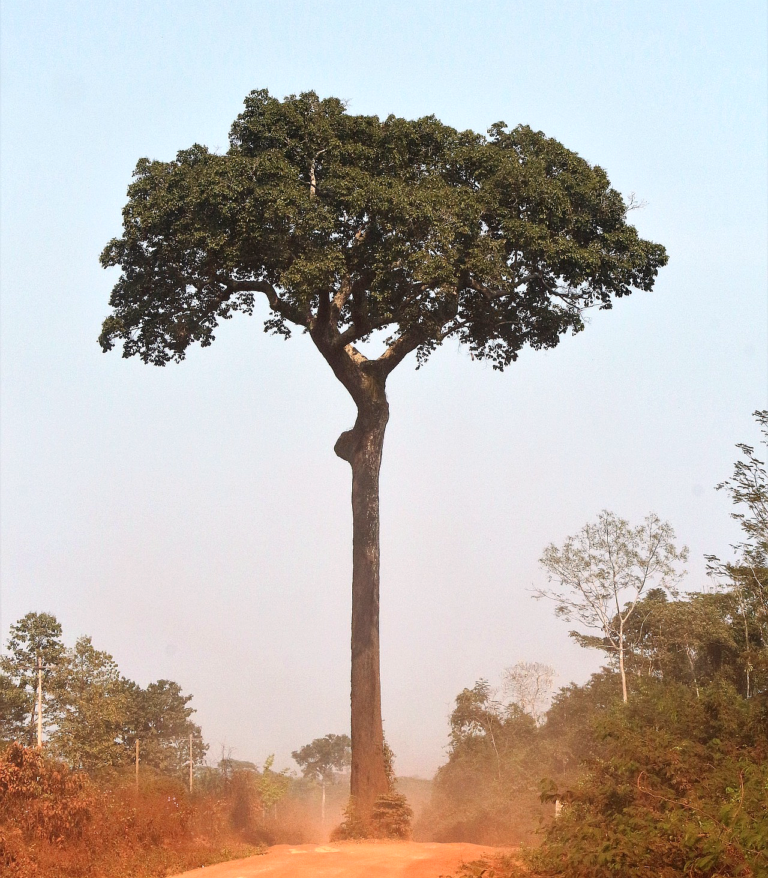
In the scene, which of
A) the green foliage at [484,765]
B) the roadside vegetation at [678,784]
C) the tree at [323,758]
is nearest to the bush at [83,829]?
the roadside vegetation at [678,784]

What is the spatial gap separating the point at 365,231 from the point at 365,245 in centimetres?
32

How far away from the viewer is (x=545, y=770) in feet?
135

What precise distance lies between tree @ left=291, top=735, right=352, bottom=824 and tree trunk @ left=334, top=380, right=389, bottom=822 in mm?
82334

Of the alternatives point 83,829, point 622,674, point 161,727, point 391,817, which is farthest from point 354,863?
point 161,727

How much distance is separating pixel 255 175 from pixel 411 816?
14756mm

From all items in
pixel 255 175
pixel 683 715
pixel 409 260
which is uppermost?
pixel 255 175

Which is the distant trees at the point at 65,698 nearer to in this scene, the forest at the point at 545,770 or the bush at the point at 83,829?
the forest at the point at 545,770

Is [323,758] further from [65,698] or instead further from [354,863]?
[354,863]

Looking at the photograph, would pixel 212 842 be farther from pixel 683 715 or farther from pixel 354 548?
pixel 683 715

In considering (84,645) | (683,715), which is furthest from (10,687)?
(683,715)

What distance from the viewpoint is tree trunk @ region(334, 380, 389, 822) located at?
1903cm

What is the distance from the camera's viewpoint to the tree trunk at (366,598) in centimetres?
1903

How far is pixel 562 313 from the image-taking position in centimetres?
2314

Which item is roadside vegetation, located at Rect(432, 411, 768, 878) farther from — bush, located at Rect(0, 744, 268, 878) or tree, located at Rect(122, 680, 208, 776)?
tree, located at Rect(122, 680, 208, 776)
